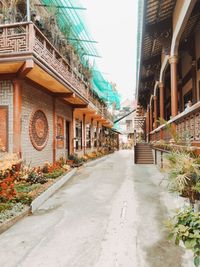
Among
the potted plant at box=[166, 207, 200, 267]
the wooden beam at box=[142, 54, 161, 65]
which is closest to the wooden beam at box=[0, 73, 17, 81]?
the potted plant at box=[166, 207, 200, 267]

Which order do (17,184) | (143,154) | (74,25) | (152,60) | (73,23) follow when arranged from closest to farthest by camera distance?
(17,184), (73,23), (74,25), (152,60), (143,154)

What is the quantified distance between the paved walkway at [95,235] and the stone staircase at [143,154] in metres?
9.66

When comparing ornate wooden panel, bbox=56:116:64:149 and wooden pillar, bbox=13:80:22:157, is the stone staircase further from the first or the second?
wooden pillar, bbox=13:80:22:157

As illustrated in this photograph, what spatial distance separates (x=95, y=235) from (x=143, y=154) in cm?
1343

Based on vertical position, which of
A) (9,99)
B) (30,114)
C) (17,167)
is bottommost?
(17,167)

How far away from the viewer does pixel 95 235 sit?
13.7 feet

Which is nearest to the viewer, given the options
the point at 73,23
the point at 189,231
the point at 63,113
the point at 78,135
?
the point at 189,231

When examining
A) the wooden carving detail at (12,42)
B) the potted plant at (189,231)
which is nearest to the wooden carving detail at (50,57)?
the wooden carving detail at (12,42)

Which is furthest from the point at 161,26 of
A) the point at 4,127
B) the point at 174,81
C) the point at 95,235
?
the point at 95,235

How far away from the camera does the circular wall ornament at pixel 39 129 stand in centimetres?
909

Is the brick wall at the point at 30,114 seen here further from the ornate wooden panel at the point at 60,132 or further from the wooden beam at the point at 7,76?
the ornate wooden panel at the point at 60,132

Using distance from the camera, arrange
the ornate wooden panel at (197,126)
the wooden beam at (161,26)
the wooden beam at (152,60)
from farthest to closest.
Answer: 1. the wooden beam at (152,60)
2. the wooden beam at (161,26)
3. the ornate wooden panel at (197,126)

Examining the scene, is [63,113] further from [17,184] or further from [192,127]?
[192,127]

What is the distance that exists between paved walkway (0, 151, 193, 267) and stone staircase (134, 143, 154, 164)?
9.66m
